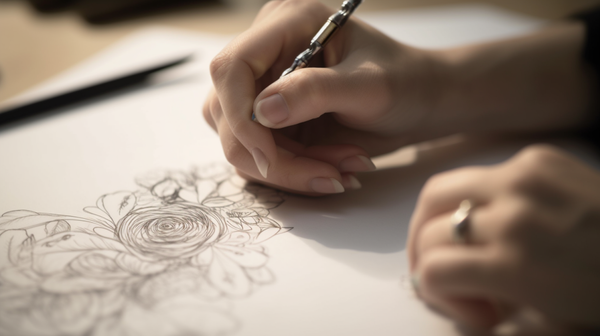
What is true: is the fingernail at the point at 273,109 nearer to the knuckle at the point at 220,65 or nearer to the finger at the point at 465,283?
the knuckle at the point at 220,65

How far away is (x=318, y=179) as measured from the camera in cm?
50

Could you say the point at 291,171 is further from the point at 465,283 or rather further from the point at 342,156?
the point at 465,283

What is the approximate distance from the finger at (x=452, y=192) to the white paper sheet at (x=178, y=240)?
0.09 m

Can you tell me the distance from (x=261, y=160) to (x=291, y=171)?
0.04m

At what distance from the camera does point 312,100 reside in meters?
0.46

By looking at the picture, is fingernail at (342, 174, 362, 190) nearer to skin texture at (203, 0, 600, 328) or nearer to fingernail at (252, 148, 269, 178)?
skin texture at (203, 0, 600, 328)

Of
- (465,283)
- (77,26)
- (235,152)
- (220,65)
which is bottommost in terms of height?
(465,283)

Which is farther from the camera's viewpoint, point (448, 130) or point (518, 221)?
point (448, 130)

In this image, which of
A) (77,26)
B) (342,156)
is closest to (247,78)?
(342,156)

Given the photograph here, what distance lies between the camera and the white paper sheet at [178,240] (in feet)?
1.18

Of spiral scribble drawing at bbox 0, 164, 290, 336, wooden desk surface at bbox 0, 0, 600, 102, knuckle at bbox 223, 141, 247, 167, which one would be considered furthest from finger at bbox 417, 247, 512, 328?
wooden desk surface at bbox 0, 0, 600, 102

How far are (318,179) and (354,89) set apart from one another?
0.11 m

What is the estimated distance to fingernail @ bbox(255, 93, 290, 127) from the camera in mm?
454

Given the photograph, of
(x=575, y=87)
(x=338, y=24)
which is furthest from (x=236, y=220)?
(x=575, y=87)
